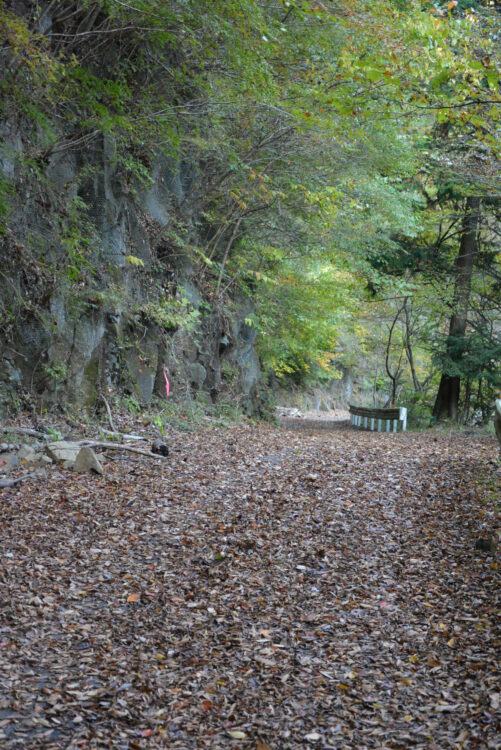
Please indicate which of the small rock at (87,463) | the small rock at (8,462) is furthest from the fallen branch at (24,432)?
the small rock at (87,463)

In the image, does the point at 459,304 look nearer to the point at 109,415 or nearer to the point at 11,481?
the point at 109,415

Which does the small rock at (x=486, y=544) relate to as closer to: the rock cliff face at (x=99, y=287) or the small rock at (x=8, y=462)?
the small rock at (x=8, y=462)

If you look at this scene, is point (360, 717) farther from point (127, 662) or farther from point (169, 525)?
point (169, 525)

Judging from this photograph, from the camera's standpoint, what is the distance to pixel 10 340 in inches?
356

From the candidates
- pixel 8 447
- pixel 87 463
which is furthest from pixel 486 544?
pixel 8 447

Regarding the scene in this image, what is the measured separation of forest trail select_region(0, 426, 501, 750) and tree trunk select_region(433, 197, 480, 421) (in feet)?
32.8

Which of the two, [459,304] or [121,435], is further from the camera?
[459,304]

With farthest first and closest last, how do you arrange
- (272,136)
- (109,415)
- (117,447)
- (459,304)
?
(459,304), (272,136), (109,415), (117,447)

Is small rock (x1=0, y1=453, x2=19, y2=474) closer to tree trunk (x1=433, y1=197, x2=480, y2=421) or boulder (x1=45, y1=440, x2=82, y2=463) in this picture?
boulder (x1=45, y1=440, x2=82, y2=463)

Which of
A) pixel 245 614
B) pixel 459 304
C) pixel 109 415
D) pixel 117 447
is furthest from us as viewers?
pixel 459 304

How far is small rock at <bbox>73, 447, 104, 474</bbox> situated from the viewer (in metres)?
7.91

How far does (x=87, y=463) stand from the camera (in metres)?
7.91

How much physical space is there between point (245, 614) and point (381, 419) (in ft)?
47.8

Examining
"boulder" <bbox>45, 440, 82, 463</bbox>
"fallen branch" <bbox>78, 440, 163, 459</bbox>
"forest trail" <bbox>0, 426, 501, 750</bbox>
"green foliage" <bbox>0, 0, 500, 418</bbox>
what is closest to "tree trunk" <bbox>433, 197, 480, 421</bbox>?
"green foliage" <bbox>0, 0, 500, 418</bbox>
